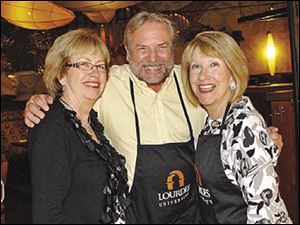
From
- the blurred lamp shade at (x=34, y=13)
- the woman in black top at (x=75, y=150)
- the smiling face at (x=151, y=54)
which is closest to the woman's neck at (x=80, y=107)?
the woman in black top at (x=75, y=150)

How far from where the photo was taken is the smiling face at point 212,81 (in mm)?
1436

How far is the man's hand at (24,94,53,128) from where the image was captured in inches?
52.7

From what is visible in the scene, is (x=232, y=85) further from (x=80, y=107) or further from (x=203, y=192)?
(x=80, y=107)

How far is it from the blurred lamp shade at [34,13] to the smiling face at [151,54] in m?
1.29

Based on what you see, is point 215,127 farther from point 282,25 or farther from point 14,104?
point 282,25

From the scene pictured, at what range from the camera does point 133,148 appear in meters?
1.61

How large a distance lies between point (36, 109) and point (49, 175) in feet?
0.74

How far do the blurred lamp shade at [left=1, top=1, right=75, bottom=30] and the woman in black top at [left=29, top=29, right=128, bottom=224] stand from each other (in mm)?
1474

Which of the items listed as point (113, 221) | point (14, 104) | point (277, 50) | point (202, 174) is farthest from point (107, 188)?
point (277, 50)

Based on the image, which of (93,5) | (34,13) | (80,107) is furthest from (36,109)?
(34,13)

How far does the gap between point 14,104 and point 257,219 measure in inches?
135

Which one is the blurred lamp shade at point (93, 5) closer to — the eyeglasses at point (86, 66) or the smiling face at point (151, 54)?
the smiling face at point (151, 54)

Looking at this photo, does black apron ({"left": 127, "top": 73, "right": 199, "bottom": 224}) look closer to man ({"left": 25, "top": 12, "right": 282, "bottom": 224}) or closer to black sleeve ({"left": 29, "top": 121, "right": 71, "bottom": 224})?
man ({"left": 25, "top": 12, "right": 282, "bottom": 224})

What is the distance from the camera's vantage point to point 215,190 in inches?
54.7
